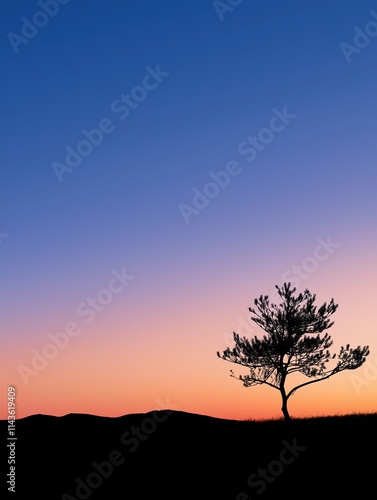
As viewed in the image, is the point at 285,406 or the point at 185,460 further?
the point at 285,406

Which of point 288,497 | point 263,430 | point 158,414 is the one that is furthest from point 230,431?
point 288,497

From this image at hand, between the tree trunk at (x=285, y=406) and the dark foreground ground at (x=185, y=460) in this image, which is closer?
the dark foreground ground at (x=185, y=460)

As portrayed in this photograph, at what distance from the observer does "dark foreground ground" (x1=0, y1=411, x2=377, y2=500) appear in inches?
640

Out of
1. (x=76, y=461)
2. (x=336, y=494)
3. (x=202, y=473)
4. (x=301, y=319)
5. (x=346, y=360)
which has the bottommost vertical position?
(x=336, y=494)

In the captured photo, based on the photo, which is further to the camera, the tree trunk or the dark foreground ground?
the tree trunk

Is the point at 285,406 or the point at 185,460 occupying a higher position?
the point at 285,406

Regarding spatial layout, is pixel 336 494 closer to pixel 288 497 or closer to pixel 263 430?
pixel 288 497

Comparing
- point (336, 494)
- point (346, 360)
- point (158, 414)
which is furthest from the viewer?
point (346, 360)

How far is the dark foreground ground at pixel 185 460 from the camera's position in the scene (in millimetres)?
16266

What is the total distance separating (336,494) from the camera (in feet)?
49.8

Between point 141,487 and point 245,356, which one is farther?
point 245,356

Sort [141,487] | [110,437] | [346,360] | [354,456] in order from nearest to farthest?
[141,487]
[354,456]
[110,437]
[346,360]

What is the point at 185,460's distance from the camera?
19297 millimetres

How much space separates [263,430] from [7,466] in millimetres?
10060
